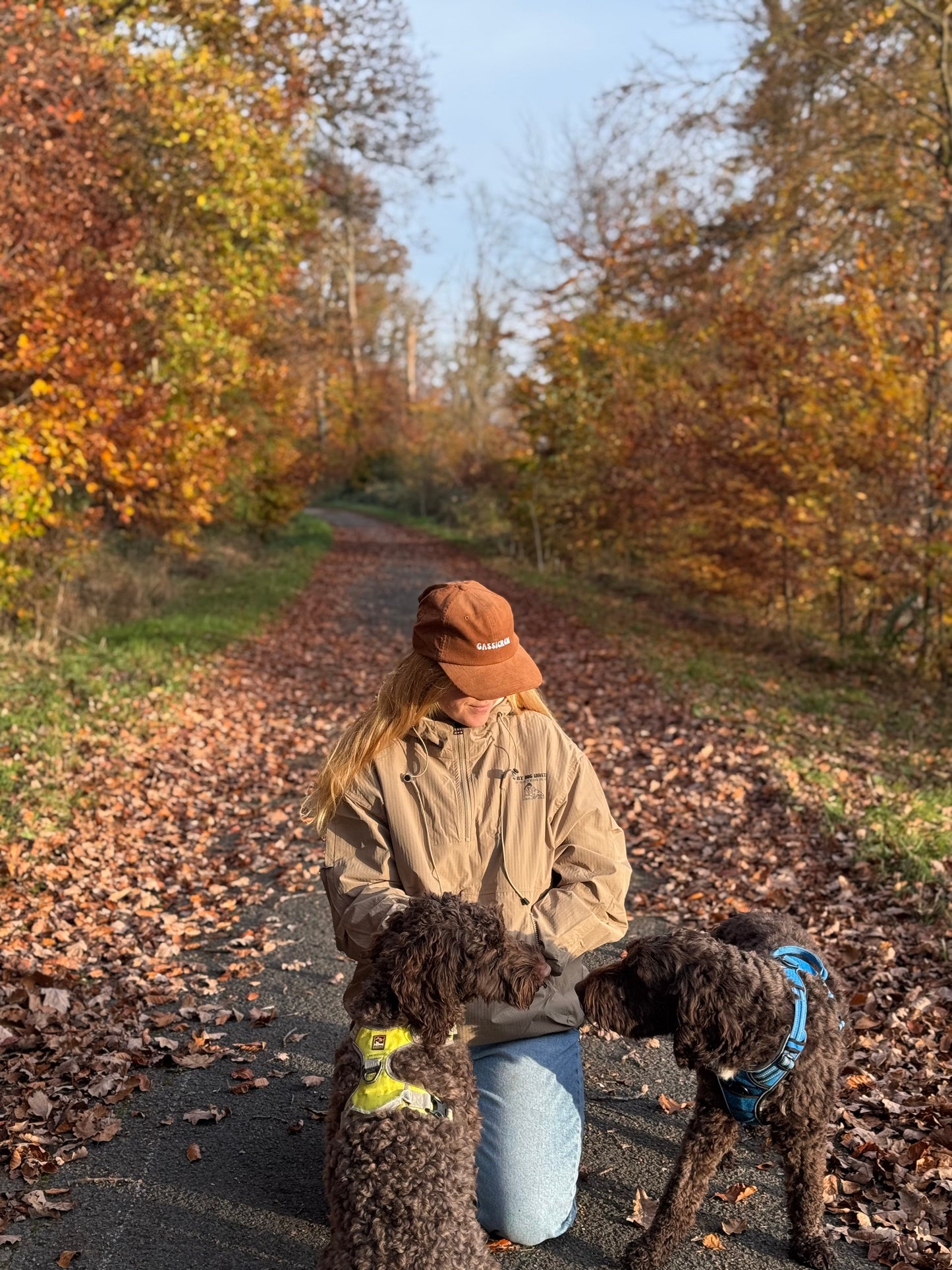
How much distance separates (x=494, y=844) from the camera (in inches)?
138

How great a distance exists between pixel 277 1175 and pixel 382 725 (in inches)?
71.5

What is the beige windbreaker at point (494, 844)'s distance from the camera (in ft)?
11.3

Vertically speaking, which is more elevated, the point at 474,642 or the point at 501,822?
the point at 474,642

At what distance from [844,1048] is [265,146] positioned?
48.6ft

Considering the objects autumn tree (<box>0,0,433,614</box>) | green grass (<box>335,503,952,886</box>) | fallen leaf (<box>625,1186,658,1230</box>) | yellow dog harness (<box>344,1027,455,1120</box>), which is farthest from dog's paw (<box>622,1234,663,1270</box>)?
autumn tree (<box>0,0,433,614</box>)

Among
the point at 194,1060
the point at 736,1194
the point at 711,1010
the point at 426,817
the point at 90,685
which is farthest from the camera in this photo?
the point at 90,685

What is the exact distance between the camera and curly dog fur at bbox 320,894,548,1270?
262 cm

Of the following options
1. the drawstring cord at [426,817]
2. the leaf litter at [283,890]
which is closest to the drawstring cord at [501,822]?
the drawstring cord at [426,817]

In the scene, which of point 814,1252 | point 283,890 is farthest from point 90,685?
point 814,1252

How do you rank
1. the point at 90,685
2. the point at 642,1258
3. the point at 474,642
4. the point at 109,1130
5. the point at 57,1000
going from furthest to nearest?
1. the point at 90,685
2. the point at 57,1000
3. the point at 109,1130
4. the point at 474,642
5. the point at 642,1258

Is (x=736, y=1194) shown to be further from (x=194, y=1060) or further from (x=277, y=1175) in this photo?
(x=194, y=1060)

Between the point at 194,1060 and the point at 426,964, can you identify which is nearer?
the point at 426,964

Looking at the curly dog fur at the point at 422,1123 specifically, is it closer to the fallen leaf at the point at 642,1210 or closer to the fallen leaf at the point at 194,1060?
the fallen leaf at the point at 642,1210

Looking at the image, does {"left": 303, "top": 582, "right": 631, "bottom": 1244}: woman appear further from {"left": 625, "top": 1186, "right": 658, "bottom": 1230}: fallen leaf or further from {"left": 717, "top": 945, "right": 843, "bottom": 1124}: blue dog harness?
{"left": 717, "top": 945, "right": 843, "bottom": 1124}: blue dog harness
